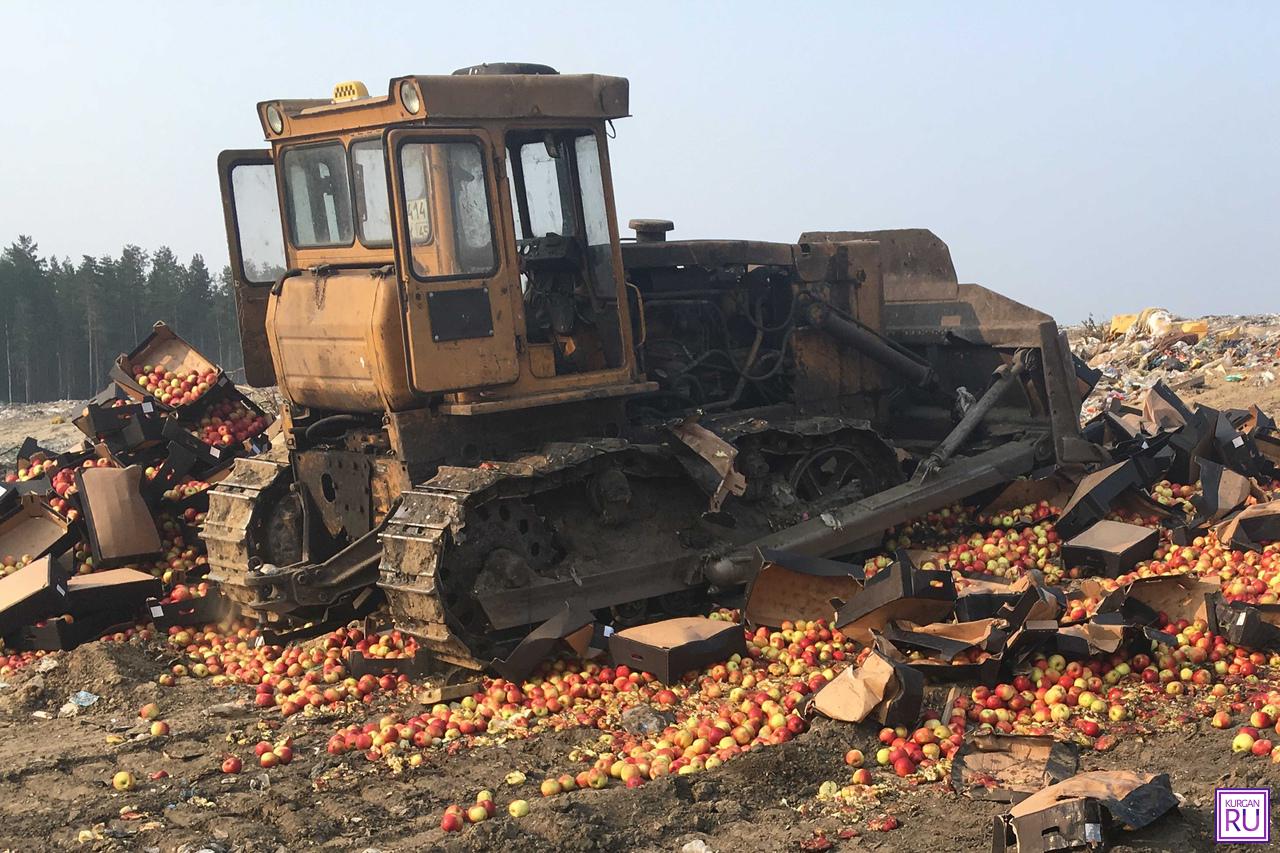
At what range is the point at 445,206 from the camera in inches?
287

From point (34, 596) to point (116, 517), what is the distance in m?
1.29

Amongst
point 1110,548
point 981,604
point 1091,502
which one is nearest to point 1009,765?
point 981,604

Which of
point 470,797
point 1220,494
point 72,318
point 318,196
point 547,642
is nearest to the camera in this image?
point 470,797

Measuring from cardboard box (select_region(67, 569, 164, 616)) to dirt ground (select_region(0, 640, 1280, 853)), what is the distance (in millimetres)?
1867

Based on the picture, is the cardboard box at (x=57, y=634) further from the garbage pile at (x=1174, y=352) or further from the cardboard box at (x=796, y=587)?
the garbage pile at (x=1174, y=352)

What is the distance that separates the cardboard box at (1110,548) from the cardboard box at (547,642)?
3.20 metres

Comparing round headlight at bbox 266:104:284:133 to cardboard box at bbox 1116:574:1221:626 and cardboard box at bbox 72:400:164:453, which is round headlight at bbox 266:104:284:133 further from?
cardboard box at bbox 1116:574:1221:626

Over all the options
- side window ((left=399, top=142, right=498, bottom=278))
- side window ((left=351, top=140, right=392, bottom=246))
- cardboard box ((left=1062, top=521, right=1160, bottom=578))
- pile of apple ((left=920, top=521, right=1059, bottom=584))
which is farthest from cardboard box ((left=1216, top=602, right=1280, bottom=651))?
side window ((left=351, top=140, right=392, bottom=246))

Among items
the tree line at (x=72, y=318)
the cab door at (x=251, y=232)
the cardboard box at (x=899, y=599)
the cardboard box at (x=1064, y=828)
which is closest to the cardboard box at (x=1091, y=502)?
the cardboard box at (x=899, y=599)

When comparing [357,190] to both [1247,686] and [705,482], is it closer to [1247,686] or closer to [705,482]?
[705,482]

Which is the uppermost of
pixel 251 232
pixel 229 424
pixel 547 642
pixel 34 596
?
pixel 251 232

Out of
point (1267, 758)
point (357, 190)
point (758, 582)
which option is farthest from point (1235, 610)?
point (357, 190)

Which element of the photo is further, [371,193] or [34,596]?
[34,596]

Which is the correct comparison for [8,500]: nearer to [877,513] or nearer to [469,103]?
[469,103]
